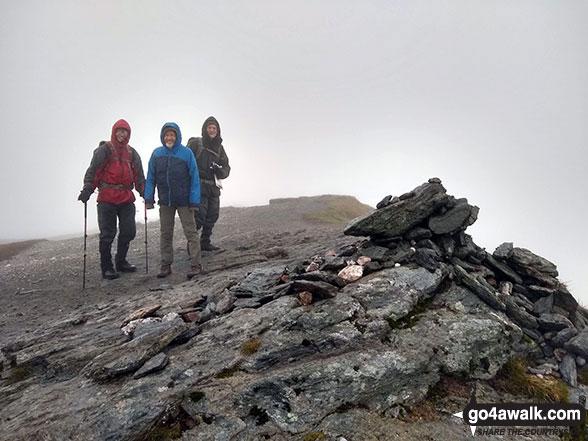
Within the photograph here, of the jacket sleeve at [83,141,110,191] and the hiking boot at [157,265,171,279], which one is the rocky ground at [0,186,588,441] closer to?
the hiking boot at [157,265,171,279]

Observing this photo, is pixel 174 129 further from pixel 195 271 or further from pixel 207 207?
pixel 195 271

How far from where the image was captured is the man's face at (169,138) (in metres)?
13.9

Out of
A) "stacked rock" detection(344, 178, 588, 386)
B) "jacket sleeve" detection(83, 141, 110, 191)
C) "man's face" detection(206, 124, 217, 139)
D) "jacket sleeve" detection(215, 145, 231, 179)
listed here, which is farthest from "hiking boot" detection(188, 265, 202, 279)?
"stacked rock" detection(344, 178, 588, 386)

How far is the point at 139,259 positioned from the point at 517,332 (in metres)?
20.1

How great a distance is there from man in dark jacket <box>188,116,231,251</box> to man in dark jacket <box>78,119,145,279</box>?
3.04 metres

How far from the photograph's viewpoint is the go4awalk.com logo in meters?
6.46

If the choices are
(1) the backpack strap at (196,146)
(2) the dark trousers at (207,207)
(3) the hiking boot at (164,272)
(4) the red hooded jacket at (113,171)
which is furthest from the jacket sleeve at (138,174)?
(3) the hiking boot at (164,272)

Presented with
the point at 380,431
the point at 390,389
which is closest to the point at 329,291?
the point at 390,389

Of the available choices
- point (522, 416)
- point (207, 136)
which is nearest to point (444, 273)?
point (522, 416)

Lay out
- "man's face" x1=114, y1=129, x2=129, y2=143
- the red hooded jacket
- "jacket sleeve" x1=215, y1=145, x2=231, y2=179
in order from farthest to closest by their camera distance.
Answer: "jacket sleeve" x1=215, y1=145, x2=231, y2=179, "man's face" x1=114, y1=129, x2=129, y2=143, the red hooded jacket

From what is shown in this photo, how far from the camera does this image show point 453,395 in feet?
23.1

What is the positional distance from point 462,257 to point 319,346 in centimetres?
677

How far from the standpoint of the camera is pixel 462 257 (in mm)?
11094

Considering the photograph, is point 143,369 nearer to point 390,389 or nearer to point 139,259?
point 390,389
